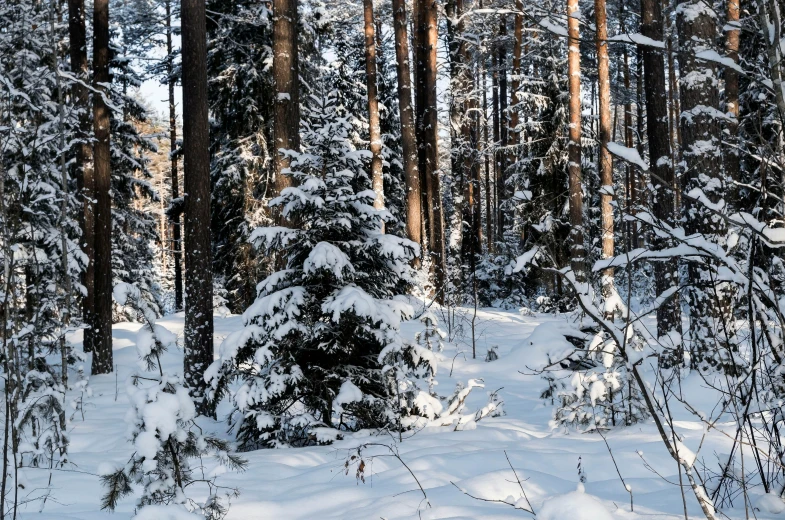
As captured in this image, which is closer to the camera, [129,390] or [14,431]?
[129,390]

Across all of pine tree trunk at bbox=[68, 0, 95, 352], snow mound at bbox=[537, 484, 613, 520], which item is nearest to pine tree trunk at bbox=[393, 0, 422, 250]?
pine tree trunk at bbox=[68, 0, 95, 352]

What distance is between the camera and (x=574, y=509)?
89.6 inches

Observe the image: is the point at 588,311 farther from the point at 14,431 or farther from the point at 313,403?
the point at 313,403

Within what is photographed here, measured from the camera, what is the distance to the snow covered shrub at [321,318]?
5.63 m

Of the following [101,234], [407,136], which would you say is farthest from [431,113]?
[101,234]

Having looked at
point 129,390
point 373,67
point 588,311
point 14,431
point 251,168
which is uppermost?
point 373,67

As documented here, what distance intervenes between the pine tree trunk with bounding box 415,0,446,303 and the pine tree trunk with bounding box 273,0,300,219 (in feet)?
25.3

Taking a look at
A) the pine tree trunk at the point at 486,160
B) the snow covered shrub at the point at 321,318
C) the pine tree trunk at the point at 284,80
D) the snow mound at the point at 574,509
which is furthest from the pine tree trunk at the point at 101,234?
the pine tree trunk at the point at 486,160

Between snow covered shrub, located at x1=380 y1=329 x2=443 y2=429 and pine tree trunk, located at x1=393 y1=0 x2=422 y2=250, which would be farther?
pine tree trunk, located at x1=393 y1=0 x2=422 y2=250

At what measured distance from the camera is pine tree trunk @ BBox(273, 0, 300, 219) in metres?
7.71

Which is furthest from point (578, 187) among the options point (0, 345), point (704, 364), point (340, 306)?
point (0, 345)

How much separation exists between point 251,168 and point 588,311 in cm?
1591

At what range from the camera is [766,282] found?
8.61 feet

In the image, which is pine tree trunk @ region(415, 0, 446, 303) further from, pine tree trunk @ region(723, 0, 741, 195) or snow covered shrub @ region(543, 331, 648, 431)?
snow covered shrub @ region(543, 331, 648, 431)
